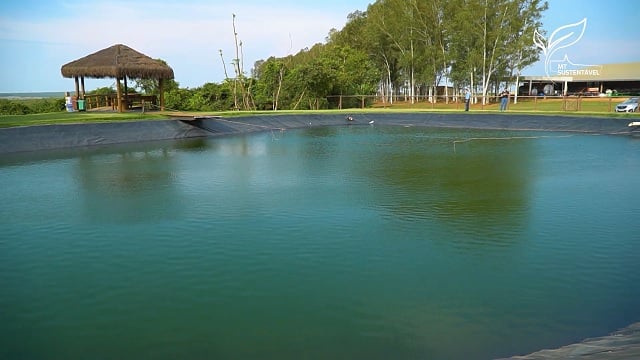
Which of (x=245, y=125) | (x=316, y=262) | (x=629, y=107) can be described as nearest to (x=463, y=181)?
(x=316, y=262)

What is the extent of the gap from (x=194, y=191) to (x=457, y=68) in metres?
28.4

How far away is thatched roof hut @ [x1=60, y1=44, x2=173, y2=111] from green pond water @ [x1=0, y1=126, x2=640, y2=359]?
9.50 m

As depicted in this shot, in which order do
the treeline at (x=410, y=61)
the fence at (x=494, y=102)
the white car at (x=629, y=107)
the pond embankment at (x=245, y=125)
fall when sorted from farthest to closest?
the treeline at (x=410, y=61)
the fence at (x=494, y=102)
the white car at (x=629, y=107)
the pond embankment at (x=245, y=125)

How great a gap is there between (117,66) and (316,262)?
643 inches

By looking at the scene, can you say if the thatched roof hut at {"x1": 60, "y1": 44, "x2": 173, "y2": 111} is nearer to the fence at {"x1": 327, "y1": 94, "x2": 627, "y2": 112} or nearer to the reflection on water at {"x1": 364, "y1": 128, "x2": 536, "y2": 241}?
the reflection on water at {"x1": 364, "y1": 128, "x2": 536, "y2": 241}

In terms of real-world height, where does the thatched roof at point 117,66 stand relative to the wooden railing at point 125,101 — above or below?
above

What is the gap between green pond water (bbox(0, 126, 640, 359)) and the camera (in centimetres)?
361

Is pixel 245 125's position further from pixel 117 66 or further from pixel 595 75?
pixel 595 75

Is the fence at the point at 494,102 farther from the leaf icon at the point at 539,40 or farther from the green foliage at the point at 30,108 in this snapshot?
the green foliage at the point at 30,108

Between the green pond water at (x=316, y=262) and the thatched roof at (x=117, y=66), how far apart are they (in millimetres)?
9510

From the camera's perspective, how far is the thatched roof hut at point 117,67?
61.8ft

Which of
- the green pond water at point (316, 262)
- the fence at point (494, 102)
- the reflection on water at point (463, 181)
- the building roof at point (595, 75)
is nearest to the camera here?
the green pond water at point (316, 262)

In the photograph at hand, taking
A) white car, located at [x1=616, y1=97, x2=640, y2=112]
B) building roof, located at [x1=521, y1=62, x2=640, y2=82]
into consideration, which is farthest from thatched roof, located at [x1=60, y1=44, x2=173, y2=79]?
building roof, located at [x1=521, y1=62, x2=640, y2=82]

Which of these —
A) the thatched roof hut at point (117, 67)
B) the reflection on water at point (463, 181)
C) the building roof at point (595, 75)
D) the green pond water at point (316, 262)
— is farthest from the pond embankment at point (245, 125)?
the building roof at point (595, 75)
